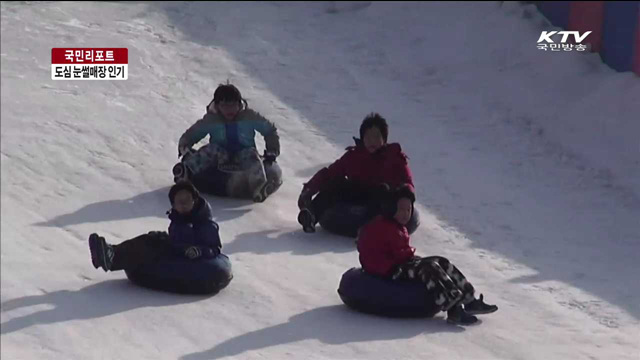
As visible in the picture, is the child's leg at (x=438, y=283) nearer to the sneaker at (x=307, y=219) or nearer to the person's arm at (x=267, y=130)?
the sneaker at (x=307, y=219)

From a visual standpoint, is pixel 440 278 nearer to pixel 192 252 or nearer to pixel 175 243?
pixel 192 252

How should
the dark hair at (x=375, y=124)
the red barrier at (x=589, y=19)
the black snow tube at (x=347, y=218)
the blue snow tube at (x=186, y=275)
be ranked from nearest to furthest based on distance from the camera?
the blue snow tube at (x=186, y=275) → the dark hair at (x=375, y=124) → the black snow tube at (x=347, y=218) → the red barrier at (x=589, y=19)

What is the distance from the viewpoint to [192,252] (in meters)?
9.20

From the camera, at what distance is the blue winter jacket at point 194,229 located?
9164 mm

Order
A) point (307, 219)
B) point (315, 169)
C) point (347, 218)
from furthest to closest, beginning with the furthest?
point (315, 169) → point (307, 219) → point (347, 218)

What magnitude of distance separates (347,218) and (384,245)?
1.83 meters

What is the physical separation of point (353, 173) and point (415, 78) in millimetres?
4910

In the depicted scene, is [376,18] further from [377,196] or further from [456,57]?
[377,196]

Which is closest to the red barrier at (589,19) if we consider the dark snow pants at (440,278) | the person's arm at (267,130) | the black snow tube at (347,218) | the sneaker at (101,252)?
the person's arm at (267,130)

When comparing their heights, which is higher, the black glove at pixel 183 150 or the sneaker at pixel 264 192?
the black glove at pixel 183 150

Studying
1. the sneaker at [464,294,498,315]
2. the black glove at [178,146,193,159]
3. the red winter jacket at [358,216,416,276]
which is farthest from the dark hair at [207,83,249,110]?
the sneaker at [464,294,498,315]

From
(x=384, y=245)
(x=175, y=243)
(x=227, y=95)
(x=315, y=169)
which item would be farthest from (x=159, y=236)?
(x=315, y=169)

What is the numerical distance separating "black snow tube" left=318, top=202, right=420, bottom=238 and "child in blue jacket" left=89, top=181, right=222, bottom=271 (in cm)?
159

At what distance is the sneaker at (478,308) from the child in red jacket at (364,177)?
172 centimetres
